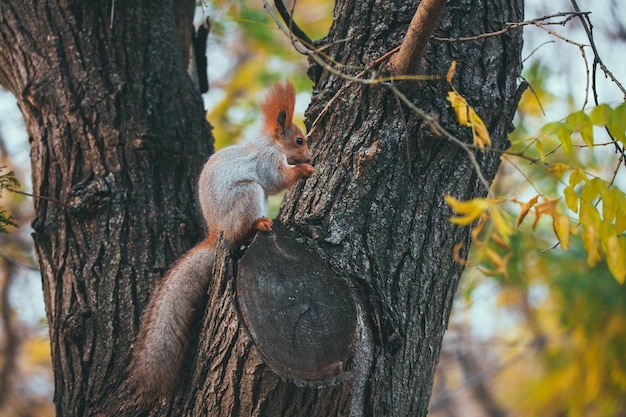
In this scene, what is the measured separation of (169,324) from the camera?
9.98 ft

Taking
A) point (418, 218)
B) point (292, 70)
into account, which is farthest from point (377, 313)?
point (292, 70)

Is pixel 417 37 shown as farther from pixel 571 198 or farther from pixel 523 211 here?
pixel 523 211

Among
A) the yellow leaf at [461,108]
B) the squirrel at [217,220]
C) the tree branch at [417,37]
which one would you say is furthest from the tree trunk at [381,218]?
the yellow leaf at [461,108]

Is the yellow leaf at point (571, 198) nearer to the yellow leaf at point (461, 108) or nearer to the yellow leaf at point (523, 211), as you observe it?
the yellow leaf at point (523, 211)

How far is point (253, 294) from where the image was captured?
251 cm

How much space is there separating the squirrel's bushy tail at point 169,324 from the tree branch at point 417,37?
1.29 meters

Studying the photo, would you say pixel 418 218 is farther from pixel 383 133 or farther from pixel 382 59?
pixel 382 59

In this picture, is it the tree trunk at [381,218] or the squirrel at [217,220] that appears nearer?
the tree trunk at [381,218]

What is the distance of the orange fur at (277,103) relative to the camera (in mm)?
4082

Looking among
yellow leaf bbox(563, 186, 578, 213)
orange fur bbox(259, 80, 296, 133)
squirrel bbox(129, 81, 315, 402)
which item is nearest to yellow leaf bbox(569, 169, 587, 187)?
yellow leaf bbox(563, 186, 578, 213)

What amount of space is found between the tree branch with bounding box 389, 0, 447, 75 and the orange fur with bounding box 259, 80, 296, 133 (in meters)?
1.31

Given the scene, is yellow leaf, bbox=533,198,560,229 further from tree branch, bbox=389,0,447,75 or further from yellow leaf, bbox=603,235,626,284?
tree branch, bbox=389,0,447,75

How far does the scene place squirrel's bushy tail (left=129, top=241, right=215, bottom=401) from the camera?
2.83 m

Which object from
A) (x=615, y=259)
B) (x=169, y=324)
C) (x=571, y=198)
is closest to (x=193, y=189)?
(x=169, y=324)
